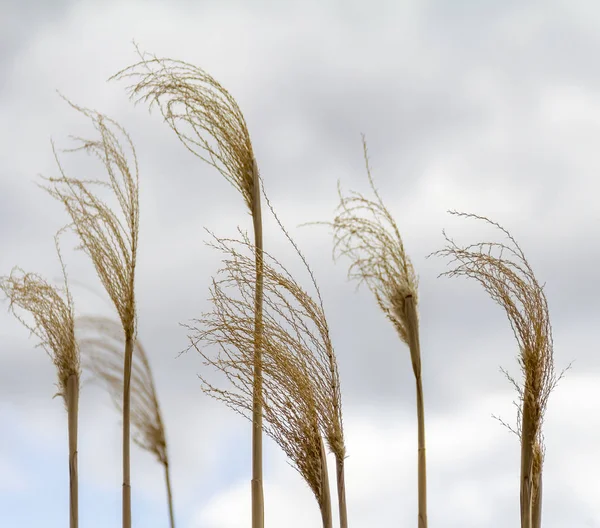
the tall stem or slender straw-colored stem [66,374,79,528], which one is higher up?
slender straw-colored stem [66,374,79,528]

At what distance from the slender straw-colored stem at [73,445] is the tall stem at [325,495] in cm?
230

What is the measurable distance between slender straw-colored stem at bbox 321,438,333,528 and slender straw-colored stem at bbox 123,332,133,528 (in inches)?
62.0

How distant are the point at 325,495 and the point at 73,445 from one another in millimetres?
2384

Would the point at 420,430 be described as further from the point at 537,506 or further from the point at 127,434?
the point at 127,434

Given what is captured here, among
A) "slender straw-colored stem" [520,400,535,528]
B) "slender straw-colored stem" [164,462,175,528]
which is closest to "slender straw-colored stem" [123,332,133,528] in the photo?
"slender straw-colored stem" [164,462,175,528]

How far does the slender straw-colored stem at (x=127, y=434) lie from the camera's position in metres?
5.15

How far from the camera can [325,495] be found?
3.95m

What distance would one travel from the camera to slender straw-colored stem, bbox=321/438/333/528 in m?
3.96

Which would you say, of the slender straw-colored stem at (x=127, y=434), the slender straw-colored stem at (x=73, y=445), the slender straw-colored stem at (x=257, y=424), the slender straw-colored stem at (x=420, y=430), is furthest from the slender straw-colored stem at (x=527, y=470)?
the slender straw-colored stem at (x=73, y=445)

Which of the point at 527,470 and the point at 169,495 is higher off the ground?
the point at 169,495

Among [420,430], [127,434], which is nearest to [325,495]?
[420,430]

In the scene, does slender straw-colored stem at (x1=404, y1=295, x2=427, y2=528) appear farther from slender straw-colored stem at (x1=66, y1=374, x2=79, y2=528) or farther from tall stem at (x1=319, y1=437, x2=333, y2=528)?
slender straw-colored stem at (x1=66, y1=374, x2=79, y2=528)

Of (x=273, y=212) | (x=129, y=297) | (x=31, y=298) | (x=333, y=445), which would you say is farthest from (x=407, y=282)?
(x=31, y=298)

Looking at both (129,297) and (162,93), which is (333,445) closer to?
(129,297)
